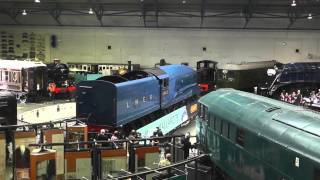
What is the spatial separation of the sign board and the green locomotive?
5.01 metres

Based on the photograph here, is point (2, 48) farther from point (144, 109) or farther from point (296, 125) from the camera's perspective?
point (296, 125)

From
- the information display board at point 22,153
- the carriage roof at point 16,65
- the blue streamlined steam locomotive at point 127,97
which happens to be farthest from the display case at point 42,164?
the carriage roof at point 16,65

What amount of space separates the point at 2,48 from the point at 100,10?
11481 millimetres

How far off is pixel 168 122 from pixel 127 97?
3.65 meters

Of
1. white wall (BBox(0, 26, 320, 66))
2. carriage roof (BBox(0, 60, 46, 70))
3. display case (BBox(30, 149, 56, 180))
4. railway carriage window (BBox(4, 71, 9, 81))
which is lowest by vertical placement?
display case (BBox(30, 149, 56, 180))

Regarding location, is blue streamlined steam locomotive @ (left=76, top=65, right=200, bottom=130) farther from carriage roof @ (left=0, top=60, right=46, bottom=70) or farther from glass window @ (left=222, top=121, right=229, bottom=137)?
carriage roof @ (left=0, top=60, right=46, bottom=70)

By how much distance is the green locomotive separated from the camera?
26.9 ft

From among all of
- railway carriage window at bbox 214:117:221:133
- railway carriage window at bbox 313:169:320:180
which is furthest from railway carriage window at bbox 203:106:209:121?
railway carriage window at bbox 313:169:320:180

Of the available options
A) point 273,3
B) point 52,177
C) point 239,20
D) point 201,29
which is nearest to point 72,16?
point 201,29

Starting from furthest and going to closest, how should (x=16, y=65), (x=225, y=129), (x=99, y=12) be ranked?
(x=99, y=12)
(x=16, y=65)
(x=225, y=129)

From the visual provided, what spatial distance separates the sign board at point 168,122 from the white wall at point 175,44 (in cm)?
1528

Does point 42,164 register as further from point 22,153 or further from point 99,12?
point 99,12

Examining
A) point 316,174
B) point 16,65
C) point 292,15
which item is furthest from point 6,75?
point 316,174

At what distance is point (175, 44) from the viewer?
4022cm
